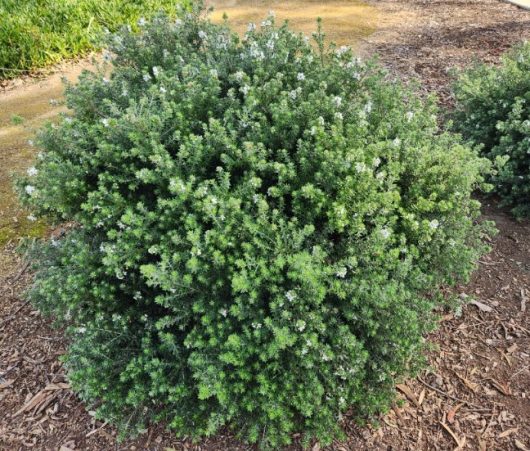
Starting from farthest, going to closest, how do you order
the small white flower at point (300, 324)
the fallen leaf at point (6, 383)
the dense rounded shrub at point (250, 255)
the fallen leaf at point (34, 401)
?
the fallen leaf at point (6, 383) < the fallen leaf at point (34, 401) < the dense rounded shrub at point (250, 255) < the small white flower at point (300, 324)

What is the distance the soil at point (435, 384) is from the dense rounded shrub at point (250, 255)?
0.68ft

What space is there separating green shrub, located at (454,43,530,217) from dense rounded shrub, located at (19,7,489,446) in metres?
0.99

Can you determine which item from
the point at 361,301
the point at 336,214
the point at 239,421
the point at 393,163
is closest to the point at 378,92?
the point at 393,163

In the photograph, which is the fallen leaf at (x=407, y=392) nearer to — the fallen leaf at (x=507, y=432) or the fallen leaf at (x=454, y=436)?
the fallen leaf at (x=454, y=436)

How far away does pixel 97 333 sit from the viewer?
2.52 meters

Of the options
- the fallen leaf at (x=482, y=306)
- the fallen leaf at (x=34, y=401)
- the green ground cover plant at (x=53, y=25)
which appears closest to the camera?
the fallen leaf at (x=34, y=401)

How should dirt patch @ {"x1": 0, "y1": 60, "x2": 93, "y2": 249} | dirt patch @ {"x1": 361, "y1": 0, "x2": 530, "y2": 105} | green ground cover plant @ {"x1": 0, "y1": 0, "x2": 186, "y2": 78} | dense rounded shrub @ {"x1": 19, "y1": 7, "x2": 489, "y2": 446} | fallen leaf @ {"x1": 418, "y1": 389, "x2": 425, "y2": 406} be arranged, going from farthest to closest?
green ground cover plant @ {"x1": 0, "y1": 0, "x2": 186, "y2": 78} → dirt patch @ {"x1": 361, "y1": 0, "x2": 530, "y2": 105} → dirt patch @ {"x1": 0, "y1": 60, "x2": 93, "y2": 249} → fallen leaf @ {"x1": 418, "y1": 389, "x2": 425, "y2": 406} → dense rounded shrub @ {"x1": 19, "y1": 7, "x2": 489, "y2": 446}

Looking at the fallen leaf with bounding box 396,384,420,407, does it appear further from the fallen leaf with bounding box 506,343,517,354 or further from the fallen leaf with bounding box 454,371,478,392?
the fallen leaf with bounding box 506,343,517,354

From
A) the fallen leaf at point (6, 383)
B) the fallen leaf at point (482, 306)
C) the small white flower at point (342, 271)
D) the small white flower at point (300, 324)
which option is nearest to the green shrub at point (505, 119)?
the fallen leaf at point (482, 306)

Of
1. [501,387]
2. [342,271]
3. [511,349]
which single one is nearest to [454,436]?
[501,387]

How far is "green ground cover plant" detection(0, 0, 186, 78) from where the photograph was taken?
6941 mm

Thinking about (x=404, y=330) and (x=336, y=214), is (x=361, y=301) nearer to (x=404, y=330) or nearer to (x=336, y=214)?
(x=404, y=330)

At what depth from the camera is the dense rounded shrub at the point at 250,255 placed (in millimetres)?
2271

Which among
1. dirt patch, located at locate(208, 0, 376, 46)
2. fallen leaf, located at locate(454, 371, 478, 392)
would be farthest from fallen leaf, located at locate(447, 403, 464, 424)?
dirt patch, located at locate(208, 0, 376, 46)
